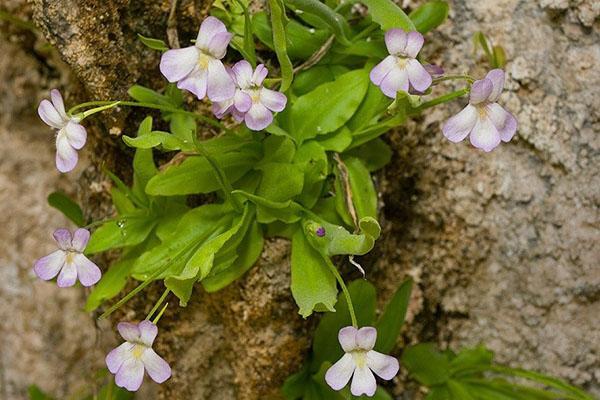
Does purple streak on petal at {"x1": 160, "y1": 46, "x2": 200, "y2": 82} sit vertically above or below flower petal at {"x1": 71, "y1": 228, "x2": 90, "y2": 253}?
above

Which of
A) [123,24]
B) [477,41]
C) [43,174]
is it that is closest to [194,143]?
[123,24]

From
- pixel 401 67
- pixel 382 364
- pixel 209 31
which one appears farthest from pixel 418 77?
pixel 382 364

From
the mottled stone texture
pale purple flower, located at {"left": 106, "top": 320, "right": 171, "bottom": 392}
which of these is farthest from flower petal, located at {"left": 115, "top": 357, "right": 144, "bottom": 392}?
the mottled stone texture

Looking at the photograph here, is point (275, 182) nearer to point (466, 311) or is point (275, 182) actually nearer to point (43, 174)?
point (466, 311)

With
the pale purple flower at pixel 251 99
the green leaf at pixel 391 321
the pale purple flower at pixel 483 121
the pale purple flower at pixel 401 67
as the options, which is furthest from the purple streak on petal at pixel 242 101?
the green leaf at pixel 391 321

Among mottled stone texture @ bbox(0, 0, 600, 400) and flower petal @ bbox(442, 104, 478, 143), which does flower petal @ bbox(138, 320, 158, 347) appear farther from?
flower petal @ bbox(442, 104, 478, 143)

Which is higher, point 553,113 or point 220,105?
point 220,105
